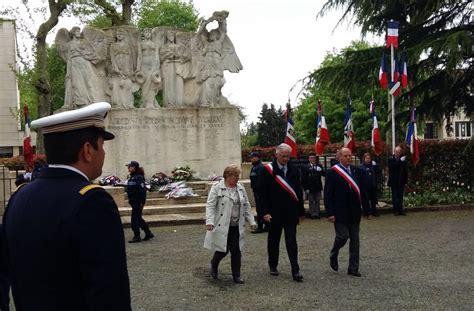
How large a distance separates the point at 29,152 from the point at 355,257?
1137 centimetres

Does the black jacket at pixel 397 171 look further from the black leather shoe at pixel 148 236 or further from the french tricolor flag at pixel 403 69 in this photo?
the black leather shoe at pixel 148 236

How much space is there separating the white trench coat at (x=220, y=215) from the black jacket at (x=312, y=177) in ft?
22.3

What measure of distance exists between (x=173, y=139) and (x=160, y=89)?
1961 mm

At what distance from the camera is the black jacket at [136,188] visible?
1180 centimetres

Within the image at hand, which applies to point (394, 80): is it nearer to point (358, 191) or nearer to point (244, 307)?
point (358, 191)

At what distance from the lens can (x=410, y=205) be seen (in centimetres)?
1620

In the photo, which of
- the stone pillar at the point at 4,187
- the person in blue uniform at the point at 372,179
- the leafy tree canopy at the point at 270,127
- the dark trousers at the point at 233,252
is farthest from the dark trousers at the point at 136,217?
the leafy tree canopy at the point at 270,127

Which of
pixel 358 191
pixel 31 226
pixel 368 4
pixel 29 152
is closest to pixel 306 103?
pixel 368 4

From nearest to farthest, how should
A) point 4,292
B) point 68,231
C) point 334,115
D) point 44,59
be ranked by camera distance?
point 68,231, point 4,292, point 44,59, point 334,115

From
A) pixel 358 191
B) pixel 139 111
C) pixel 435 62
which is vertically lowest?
pixel 358 191

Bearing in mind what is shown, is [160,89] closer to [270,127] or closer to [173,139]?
[173,139]

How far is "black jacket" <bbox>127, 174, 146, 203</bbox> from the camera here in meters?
11.8

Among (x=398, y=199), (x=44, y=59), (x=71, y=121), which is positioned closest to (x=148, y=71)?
(x=398, y=199)

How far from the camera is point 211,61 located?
63.9 ft
